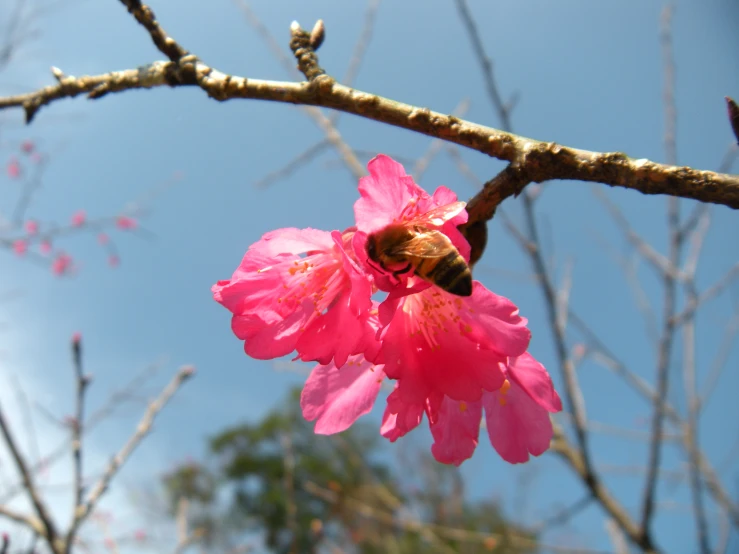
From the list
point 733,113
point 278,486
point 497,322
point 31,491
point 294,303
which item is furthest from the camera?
point 278,486

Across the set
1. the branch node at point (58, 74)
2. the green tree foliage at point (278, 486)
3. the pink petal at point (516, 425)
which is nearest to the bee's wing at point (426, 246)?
the pink petal at point (516, 425)

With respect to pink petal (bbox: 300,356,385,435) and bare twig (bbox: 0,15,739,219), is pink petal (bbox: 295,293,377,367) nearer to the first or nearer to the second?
pink petal (bbox: 300,356,385,435)

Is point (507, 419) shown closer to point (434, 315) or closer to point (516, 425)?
point (516, 425)

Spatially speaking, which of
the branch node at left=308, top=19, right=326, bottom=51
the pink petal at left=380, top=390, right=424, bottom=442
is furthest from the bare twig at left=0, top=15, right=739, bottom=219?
the pink petal at left=380, top=390, right=424, bottom=442

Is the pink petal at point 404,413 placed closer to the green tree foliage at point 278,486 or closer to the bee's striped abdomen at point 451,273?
the bee's striped abdomen at point 451,273

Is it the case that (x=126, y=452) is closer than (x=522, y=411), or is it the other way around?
(x=522, y=411)

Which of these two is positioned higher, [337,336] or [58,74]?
[58,74]

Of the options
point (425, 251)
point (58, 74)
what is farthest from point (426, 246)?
point (58, 74)

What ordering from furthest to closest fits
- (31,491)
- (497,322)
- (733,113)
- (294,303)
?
(31,491)
(294,303)
(497,322)
(733,113)
